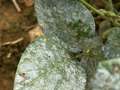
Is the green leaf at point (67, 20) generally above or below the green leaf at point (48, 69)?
above

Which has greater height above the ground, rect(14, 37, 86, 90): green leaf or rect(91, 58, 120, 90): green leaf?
rect(91, 58, 120, 90): green leaf

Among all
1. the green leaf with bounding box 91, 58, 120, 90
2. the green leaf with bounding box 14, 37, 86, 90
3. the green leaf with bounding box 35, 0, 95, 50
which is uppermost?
the green leaf with bounding box 91, 58, 120, 90

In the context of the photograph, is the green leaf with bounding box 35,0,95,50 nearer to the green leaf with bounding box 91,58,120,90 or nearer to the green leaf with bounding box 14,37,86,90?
the green leaf with bounding box 14,37,86,90

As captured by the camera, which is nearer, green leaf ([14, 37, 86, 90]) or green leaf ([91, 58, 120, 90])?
green leaf ([91, 58, 120, 90])

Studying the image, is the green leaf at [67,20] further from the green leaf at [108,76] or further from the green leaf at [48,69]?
the green leaf at [108,76]

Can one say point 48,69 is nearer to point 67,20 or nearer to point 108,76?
point 67,20

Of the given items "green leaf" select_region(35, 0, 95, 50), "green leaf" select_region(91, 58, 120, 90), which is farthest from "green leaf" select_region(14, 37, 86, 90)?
"green leaf" select_region(91, 58, 120, 90)

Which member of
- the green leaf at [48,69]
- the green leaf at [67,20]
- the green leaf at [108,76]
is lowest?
the green leaf at [48,69]

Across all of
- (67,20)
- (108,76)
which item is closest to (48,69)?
(67,20)

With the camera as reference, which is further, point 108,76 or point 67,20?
point 67,20

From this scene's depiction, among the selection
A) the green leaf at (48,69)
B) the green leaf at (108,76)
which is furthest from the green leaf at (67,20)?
the green leaf at (108,76)

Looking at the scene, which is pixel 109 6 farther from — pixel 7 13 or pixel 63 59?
pixel 7 13
